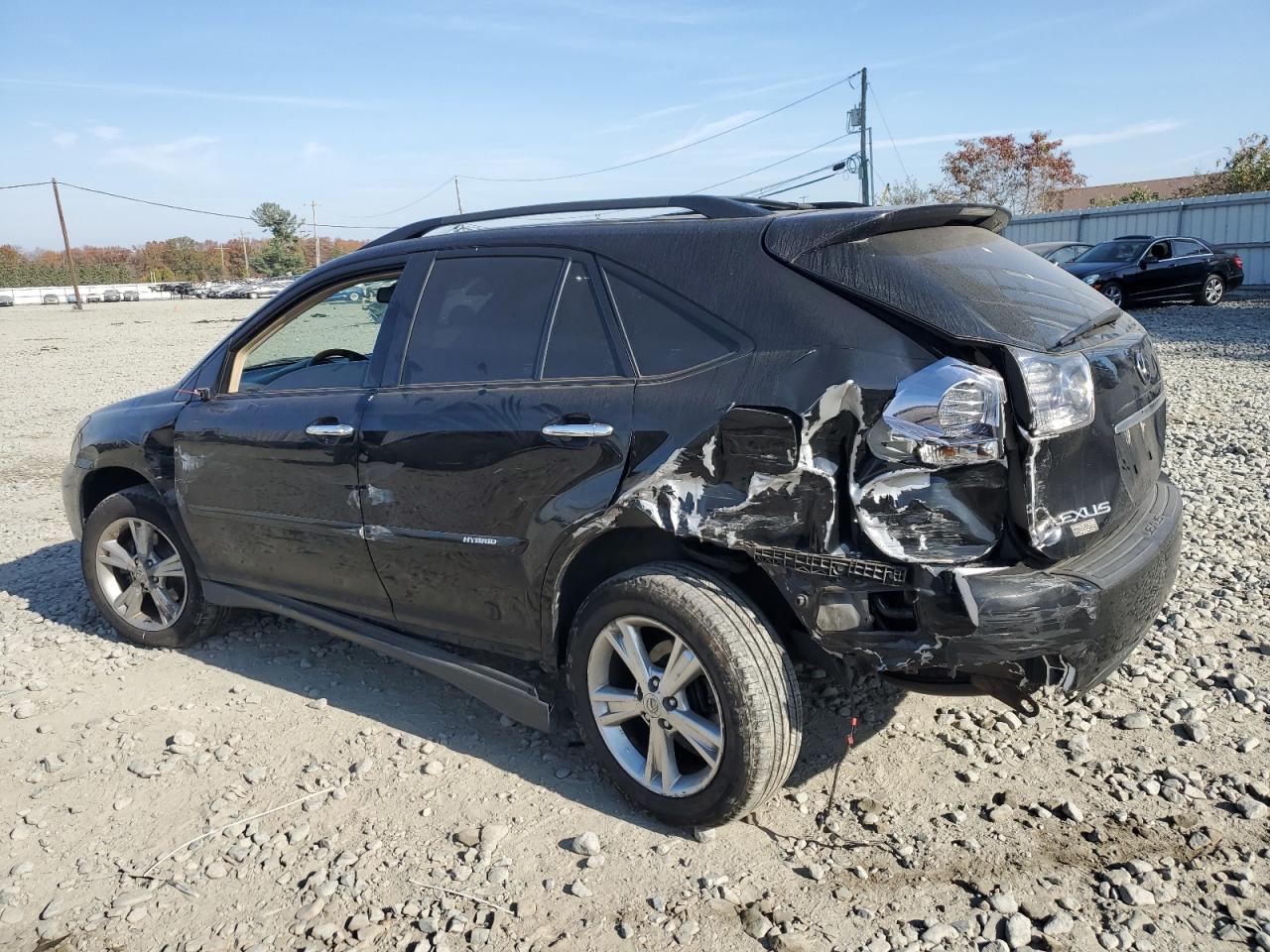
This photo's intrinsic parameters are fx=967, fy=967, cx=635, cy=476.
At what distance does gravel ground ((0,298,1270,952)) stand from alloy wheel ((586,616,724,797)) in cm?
20

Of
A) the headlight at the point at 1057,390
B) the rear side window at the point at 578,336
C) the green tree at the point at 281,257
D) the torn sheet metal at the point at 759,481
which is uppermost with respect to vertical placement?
the green tree at the point at 281,257

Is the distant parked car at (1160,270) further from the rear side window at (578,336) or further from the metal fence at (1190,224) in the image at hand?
the rear side window at (578,336)

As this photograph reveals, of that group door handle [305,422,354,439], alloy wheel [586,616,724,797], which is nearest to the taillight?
alloy wheel [586,616,724,797]

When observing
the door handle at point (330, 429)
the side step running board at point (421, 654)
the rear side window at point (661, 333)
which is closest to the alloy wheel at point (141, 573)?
the side step running board at point (421, 654)

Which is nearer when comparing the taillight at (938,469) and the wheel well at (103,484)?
the taillight at (938,469)

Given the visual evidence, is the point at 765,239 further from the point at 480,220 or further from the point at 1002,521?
the point at 480,220

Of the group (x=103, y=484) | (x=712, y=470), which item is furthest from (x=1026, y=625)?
(x=103, y=484)

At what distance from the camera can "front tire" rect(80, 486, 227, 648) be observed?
4.54 m

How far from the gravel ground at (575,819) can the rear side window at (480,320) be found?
1405 millimetres

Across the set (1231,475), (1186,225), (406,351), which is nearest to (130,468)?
(406,351)

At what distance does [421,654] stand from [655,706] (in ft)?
3.51

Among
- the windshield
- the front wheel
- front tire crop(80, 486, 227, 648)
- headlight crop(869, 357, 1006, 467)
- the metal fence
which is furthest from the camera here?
the metal fence

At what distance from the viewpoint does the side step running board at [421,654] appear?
3.31 meters

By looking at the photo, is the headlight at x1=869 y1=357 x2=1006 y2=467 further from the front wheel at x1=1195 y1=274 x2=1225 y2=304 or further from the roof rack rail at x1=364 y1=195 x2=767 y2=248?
the front wheel at x1=1195 y1=274 x2=1225 y2=304
